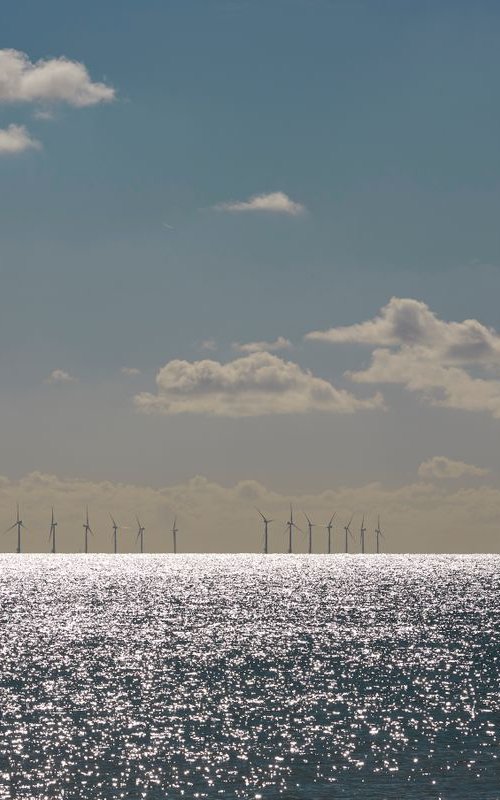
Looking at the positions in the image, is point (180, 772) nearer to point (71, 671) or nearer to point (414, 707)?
point (414, 707)

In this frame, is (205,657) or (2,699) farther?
(205,657)

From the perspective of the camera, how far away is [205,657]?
14350cm

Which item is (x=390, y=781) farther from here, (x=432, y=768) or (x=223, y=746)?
(x=223, y=746)

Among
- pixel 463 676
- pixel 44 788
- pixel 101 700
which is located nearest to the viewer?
pixel 44 788

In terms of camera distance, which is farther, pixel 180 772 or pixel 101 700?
pixel 101 700

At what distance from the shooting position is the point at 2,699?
104812mm

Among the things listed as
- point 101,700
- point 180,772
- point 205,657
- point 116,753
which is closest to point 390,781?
point 180,772

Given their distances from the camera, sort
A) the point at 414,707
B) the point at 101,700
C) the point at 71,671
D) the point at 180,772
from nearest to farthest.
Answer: the point at 180,772, the point at 414,707, the point at 101,700, the point at 71,671

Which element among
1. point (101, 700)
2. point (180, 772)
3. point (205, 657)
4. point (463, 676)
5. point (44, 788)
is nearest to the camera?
point (44, 788)

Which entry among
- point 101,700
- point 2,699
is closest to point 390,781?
point 101,700

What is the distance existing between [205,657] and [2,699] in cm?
4269

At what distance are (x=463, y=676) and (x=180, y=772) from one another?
186 ft

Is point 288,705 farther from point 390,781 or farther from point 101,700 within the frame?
point 390,781

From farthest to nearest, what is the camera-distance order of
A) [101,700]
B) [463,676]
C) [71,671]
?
1. [71,671]
2. [463,676]
3. [101,700]
